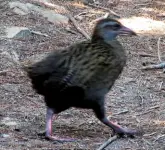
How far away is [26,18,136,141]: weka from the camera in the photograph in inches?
219

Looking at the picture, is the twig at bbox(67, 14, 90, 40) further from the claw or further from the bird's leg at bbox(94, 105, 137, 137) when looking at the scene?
the claw

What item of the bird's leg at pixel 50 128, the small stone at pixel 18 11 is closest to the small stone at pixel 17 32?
the small stone at pixel 18 11

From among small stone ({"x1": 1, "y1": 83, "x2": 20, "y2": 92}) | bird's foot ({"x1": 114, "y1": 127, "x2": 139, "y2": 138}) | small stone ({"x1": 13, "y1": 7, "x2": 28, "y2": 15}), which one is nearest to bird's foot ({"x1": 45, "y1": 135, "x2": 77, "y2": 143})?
bird's foot ({"x1": 114, "y1": 127, "x2": 139, "y2": 138})

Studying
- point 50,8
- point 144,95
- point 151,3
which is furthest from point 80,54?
point 151,3

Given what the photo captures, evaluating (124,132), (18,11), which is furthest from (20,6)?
(124,132)

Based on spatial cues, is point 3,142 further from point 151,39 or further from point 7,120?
point 151,39

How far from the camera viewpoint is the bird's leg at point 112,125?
5.71 m

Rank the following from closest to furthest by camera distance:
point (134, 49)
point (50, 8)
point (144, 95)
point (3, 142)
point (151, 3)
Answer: point (3, 142)
point (144, 95)
point (134, 49)
point (50, 8)
point (151, 3)

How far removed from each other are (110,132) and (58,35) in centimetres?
354

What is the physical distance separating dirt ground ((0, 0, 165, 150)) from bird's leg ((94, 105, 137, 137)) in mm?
68

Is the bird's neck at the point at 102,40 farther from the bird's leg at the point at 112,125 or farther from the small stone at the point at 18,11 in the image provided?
the small stone at the point at 18,11

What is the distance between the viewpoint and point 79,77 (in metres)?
5.56

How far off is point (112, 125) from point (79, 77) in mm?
574

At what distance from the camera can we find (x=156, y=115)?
21.3ft
